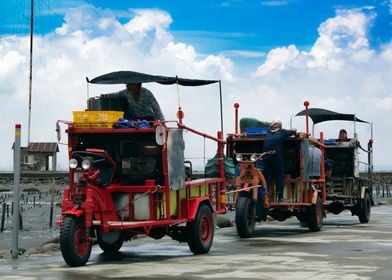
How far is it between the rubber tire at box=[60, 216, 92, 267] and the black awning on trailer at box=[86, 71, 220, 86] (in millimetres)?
2924

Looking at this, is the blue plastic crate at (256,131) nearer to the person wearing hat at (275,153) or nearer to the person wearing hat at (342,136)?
the person wearing hat at (275,153)

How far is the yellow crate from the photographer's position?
Result: 14.2 metres

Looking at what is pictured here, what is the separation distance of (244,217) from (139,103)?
462 centimetres

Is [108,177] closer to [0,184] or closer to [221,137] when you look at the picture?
[221,137]

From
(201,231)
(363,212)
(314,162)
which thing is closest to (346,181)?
(363,212)

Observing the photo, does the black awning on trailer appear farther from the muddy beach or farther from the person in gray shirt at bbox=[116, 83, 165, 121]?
the muddy beach

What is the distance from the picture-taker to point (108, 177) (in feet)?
46.6

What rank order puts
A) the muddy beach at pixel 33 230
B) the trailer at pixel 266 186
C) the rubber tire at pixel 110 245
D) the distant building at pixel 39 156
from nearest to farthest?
the rubber tire at pixel 110 245 < the muddy beach at pixel 33 230 < the trailer at pixel 266 186 < the distant building at pixel 39 156

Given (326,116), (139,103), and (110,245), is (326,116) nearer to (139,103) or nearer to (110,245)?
(139,103)

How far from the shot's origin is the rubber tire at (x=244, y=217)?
60.6 feet

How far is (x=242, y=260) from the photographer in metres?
13.8

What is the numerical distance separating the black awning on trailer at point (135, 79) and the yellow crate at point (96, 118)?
764 mm

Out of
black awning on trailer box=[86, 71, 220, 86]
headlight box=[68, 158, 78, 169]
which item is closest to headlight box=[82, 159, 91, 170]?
headlight box=[68, 158, 78, 169]

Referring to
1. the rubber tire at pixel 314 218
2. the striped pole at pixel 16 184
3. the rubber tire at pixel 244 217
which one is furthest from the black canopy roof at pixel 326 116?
the striped pole at pixel 16 184
